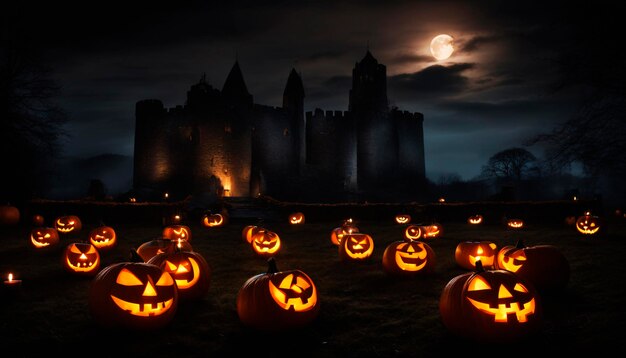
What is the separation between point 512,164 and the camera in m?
56.2

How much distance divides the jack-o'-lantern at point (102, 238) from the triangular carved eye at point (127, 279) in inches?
235

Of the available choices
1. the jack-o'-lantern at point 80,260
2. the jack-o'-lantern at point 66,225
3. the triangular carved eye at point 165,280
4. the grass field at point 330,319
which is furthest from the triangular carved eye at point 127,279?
the jack-o'-lantern at point 66,225

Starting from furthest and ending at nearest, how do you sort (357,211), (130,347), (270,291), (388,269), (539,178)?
1. (539,178)
2. (357,211)
3. (388,269)
4. (270,291)
5. (130,347)

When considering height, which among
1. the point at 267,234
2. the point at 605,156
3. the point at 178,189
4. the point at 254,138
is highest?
the point at 254,138

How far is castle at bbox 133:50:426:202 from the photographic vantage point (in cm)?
4184

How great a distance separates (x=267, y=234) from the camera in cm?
920

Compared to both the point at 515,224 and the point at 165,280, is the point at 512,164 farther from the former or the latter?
the point at 165,280

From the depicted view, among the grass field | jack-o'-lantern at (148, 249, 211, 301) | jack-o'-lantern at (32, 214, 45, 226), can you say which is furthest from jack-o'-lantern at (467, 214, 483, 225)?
jack-o'-lantern at (32, 214, 45, 226)

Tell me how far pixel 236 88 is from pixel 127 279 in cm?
4132

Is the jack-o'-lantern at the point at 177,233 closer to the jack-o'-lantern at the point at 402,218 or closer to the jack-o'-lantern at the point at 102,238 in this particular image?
the jack-o'-lantern at the point at 102,238

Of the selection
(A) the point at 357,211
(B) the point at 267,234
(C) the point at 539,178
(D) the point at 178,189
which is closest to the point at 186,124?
(D) the point at 178,189

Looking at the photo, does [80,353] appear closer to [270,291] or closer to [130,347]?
[130,347]

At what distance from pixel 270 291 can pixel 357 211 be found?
1586cm

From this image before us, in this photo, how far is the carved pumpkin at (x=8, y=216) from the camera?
15309 millimetres
